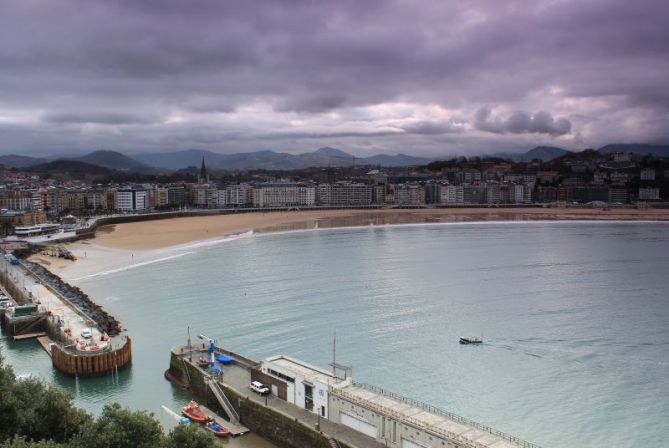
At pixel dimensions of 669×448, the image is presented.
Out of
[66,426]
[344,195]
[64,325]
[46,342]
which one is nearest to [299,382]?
[66,426]

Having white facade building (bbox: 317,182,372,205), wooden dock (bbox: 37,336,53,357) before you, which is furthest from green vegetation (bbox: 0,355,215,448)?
white facade building (bbox: 317,182,372,205)

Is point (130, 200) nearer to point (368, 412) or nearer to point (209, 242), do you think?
point (209, 242)

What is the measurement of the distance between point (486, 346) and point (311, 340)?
8.29 meters

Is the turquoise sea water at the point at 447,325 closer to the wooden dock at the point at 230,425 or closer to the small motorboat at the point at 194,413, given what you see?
the small motorboat at the point at 194,413

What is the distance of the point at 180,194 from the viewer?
138 m

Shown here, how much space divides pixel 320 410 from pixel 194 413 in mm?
4705

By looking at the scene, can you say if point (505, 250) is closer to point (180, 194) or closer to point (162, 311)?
point (162, 311)

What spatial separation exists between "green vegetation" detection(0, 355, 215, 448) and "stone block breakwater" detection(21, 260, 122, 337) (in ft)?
36.4

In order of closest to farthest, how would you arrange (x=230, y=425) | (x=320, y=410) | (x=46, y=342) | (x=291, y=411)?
(x=320, y=410) < (x=291, y=411) < (x=230, y=425) < (x=46, y=342)

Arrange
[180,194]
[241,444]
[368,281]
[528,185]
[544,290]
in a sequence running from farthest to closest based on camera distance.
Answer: [528,185], [180,194], [368,281], [544,290], [241,444]

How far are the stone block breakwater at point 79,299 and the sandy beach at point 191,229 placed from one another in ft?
7.15

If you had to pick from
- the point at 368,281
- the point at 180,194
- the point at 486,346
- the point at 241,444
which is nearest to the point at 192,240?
the point at 368,281

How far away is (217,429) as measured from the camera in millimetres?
19156

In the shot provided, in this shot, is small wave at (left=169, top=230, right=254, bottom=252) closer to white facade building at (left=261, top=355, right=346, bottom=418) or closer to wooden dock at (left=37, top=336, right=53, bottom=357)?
wooden dock at (left=37, top=336, right=53, bottom=357)
